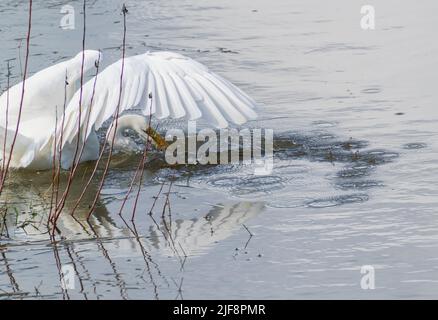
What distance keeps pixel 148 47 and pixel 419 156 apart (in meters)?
4.75

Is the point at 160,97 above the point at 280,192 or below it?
above

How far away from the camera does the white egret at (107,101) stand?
807 centimetres

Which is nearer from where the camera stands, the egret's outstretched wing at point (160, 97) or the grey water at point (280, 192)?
the grey water at point (280, 192)

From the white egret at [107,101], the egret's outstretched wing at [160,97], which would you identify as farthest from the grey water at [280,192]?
the egret's outstretched wing at [160,97]

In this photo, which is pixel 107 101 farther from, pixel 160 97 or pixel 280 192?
pixel 280 192

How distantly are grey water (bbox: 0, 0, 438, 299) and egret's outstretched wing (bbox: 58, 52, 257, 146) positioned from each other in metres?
0.53

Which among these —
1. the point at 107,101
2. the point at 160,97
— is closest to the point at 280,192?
the point at 160,97

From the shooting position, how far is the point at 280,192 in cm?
811

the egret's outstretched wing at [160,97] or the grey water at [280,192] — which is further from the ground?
the egret's outstretched wing at [160,97]

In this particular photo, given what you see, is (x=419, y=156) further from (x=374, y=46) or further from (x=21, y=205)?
(x=374, y=46)

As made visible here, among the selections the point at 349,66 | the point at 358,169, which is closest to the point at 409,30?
the point at 349,66

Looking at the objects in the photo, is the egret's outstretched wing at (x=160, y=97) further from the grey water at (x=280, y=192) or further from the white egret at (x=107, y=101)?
the grey water at (x=280, y=192)

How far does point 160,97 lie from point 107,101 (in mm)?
374

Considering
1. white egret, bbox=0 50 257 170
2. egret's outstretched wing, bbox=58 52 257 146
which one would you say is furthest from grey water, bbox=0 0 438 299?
egret's outstretched wing, bbox=58 52 257 146
